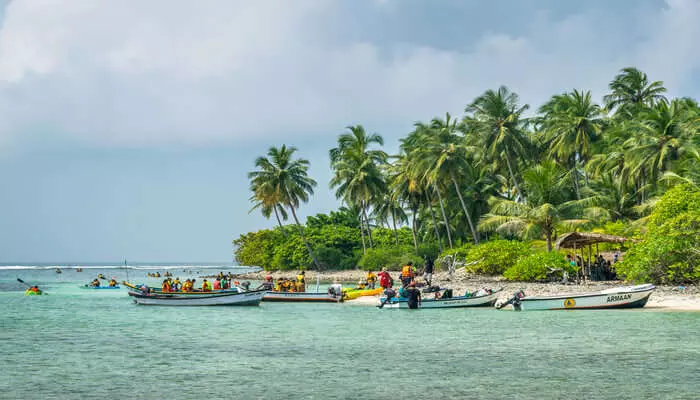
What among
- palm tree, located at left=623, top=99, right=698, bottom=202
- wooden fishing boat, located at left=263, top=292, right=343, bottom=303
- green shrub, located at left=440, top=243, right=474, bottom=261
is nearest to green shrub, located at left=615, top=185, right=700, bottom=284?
palm tree, located at left=623, top=99, right=698, bottom=202

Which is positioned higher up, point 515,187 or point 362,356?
point 515,187

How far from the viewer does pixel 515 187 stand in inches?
2218

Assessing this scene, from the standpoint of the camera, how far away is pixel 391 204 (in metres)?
70.6

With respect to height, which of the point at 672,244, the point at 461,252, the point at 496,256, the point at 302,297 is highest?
the point at 461,252

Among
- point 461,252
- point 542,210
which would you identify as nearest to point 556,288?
point 542,210

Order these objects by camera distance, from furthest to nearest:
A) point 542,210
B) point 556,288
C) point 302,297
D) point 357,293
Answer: point 542,210 → point 357,293 → point 302,297 → point 556,288

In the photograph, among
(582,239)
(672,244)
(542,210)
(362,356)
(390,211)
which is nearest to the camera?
(362,356)

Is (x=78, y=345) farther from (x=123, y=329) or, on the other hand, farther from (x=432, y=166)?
(x=432, y=166)

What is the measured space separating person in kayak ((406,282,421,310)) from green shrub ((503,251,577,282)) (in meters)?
10.6

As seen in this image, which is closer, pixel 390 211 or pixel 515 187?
pixel 515 187

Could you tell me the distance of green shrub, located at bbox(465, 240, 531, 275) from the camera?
43.7 m

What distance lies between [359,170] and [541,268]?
27432mm

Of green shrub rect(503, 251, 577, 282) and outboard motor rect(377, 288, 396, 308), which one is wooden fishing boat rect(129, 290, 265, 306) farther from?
green shrub rect(503, 251, 577, 282)

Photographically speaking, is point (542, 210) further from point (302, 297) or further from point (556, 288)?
point (302, 297)
